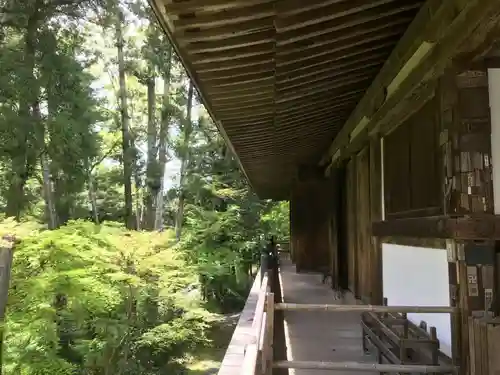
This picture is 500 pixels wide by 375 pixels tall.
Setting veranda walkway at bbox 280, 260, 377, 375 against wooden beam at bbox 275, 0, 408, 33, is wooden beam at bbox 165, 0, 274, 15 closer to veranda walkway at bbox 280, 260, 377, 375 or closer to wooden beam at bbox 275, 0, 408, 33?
wooden beam at bbox 275, 0, 408, 33

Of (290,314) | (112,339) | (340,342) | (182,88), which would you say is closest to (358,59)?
(340,342)

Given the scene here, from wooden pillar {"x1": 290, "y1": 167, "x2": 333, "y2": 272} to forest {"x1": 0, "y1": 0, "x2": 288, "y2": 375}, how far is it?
2508 mm

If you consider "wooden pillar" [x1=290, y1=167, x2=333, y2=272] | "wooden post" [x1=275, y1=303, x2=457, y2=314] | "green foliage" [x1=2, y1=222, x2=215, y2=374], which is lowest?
"green foliage" [x1=2, y1=222, x2=215, y2=374]

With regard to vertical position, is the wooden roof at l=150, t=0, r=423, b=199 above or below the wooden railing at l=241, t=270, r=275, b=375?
above

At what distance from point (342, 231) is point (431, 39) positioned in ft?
17.1

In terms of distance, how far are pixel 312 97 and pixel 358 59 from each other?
73 cm

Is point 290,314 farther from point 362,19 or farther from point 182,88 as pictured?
point 182,88

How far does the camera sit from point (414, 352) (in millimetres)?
3336

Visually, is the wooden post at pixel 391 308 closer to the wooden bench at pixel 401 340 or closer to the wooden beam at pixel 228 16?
the wooden bench at pixel 401 340

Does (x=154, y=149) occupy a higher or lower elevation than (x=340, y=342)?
higher

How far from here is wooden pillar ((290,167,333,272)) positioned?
1055 cm

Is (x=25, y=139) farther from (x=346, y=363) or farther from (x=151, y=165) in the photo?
(x=346, y=363)

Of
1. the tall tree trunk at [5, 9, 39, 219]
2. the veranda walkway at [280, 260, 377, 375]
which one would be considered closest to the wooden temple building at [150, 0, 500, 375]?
the veranda walkway at [280, 260, 377, 375]

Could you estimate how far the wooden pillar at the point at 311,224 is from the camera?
34.6 ft
